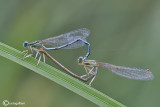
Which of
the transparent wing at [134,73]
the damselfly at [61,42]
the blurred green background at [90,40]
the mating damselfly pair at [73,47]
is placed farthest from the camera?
the blurred green background at [90,40]

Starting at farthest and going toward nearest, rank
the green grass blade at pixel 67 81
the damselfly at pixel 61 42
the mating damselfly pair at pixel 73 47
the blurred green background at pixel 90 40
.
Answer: the blurred green background at pixel 90 40 → the damselfly at pixel 61 42 → the mating damselfly pair at pixel 73 47 → the green grass blade at pixel 67 81

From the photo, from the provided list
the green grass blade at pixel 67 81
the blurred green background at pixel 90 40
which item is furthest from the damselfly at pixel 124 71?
the green grass blade at pixel 67 81

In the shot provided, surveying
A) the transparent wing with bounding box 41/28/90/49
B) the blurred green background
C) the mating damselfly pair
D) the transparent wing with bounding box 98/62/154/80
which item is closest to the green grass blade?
the mating damselfly pair

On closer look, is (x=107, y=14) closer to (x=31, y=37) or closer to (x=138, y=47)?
(x=138, y=47)

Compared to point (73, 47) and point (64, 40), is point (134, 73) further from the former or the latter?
point (64, 40)

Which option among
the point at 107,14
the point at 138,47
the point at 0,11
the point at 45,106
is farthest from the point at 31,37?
the point at 138,47

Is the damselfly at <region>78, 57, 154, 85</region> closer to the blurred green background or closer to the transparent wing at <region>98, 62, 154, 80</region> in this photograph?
the transparent wing at <region>98, 62, 154, 80</region>

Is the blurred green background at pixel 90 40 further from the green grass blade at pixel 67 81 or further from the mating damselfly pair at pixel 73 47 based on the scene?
the green grass blade at pixel 67 81
